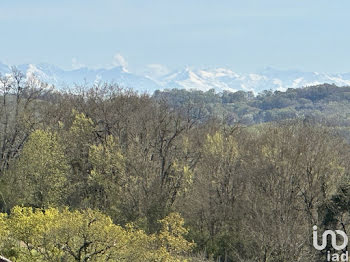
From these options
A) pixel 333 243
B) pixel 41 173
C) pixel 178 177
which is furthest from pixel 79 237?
pixel 41 173

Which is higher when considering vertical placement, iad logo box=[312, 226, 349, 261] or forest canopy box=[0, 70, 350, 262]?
forest canopy box=[0, 70, 350, 262]

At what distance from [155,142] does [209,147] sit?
20.4 feet

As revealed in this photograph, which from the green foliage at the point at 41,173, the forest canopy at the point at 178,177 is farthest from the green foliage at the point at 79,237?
the green foliage at the point at 41,173

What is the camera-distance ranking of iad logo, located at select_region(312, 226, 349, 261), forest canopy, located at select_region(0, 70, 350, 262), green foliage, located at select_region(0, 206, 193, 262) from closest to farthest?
green foliage, located at select_region(0, 206, 193, 262) < iad logo, located at select_region(312, 226, 349, 261) < forest canopy, located at select_region(0, 70, 350, 262)

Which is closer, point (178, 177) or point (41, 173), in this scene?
point (178, 177)

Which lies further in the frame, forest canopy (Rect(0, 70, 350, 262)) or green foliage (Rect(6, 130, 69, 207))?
green foliage (Rect(6, 130, 69, 207))

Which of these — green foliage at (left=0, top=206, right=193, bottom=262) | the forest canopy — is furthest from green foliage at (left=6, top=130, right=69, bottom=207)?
green foliage at (left=0, top=206, right=193, bottom=262)

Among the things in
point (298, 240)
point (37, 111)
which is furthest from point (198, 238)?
point (37, 111)

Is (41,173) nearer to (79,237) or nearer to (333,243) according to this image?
(79,237)

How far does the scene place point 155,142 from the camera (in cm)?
4581

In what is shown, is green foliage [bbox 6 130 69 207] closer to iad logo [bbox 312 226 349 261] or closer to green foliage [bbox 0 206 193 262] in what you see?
green foliage [bbox 0 206 193 262]

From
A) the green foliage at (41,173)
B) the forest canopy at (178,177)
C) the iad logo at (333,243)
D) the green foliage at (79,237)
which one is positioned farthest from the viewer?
the green foliage at (41,173)

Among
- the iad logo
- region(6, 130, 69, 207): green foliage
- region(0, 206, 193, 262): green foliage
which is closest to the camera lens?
region(0, 206, 193, 262): green foliage

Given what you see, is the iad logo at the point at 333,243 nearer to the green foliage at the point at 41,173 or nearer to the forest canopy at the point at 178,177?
the forest canopy at the point at 178,177
